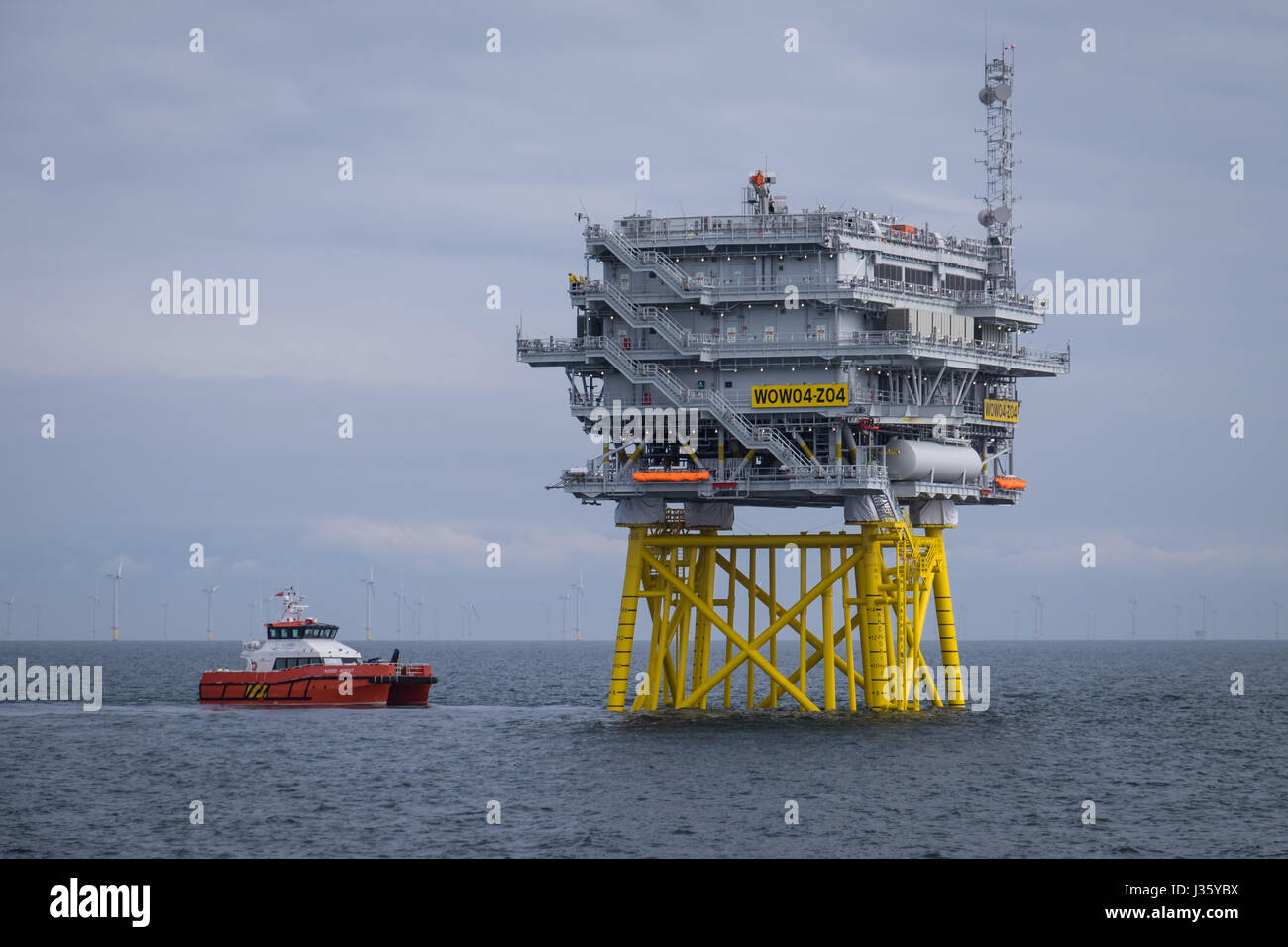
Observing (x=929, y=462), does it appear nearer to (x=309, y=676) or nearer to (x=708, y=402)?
(x=708, y=402)

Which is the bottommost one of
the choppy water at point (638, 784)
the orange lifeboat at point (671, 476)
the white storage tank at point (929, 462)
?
the choppy water at point (638, 784)

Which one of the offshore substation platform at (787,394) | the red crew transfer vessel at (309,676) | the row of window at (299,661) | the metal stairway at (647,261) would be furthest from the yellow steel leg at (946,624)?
the row of window at (299,661)

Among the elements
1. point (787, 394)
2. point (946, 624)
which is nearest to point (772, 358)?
point (787, 394)

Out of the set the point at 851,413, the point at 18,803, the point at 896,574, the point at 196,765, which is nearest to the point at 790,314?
the point at 851,413

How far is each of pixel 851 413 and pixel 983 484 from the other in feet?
31.8

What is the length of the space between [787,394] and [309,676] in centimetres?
3661

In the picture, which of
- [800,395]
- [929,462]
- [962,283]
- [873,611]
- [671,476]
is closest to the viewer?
[800,395]

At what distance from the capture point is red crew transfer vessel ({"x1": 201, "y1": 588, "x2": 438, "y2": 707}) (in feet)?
314

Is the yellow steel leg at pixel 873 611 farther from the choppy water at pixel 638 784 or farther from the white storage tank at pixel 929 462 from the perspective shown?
the white storage tank at pixel 929 462

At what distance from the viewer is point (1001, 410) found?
Answer: 78750 mm

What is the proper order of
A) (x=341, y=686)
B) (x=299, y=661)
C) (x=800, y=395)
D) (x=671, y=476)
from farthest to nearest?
(x=299, y=661), (x=341, y=686), (x=671, y=476), (x=800, y=395)

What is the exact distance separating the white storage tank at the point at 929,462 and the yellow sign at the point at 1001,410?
8.38 feet

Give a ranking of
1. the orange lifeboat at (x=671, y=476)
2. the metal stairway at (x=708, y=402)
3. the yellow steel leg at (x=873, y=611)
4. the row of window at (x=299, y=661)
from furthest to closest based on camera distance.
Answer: the row of window at (x=299, y=661)
the yellow steel leg at (x=873, y=611)
the orange lifeboat at (x=671, y=476)
the metal stairway at (x=708, y=402)

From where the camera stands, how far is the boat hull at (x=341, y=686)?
95562mm
